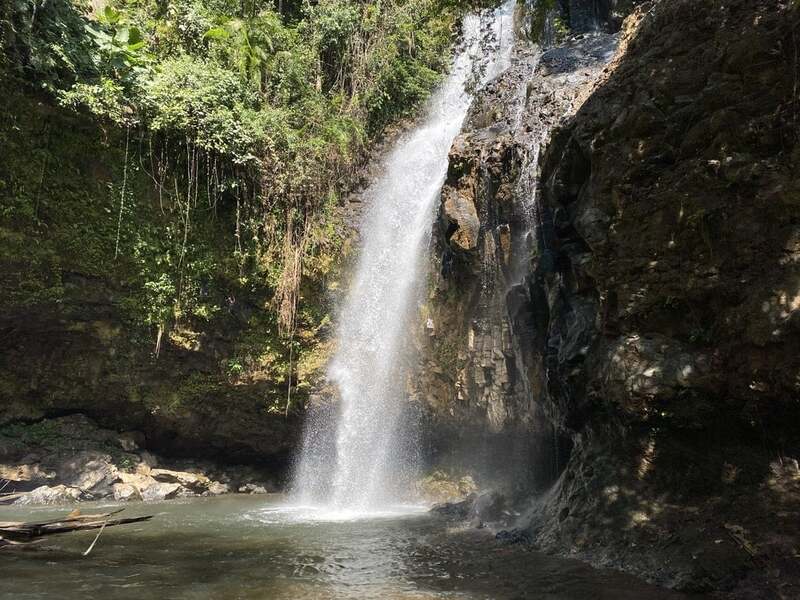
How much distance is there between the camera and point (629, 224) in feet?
22.5

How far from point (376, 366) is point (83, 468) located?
6945mm

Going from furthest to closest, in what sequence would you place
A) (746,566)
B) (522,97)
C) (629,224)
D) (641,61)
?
(522,97) → (641,61) → (629,224) → (746,566)

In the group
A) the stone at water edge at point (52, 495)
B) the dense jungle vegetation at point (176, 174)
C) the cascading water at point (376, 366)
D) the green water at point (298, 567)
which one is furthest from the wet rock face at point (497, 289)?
the stone at water edge at point (52, 495)

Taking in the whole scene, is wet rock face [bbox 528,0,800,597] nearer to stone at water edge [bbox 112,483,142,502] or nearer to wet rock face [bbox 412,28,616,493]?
wet rock face [bbox 412,28,616,493]

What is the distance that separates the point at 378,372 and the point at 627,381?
7857 millimetres

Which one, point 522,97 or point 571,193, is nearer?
point 571,193

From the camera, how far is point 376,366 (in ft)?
44.5

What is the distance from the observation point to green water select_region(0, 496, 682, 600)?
4.92 metres

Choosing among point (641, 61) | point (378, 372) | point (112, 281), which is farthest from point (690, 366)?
point (112, 281)

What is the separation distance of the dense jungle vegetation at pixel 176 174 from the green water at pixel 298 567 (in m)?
5.40

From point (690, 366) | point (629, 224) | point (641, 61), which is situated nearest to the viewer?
point (690, 366)

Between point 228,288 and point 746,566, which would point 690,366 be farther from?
point 228,288

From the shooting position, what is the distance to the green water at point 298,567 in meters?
4.92

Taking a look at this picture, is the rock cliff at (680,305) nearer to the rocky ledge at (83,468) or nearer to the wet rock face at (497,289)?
the wet rock face at (497,289)
